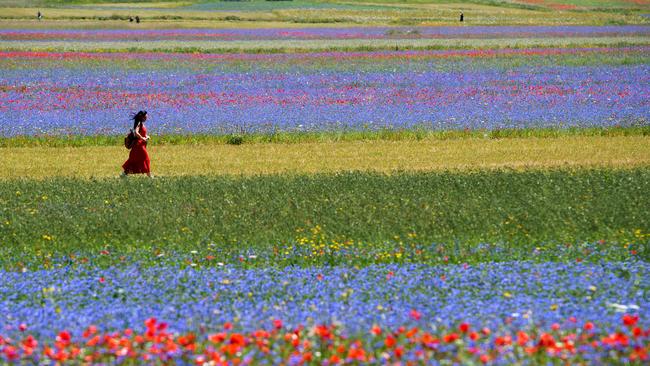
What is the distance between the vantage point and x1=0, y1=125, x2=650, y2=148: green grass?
92.2 ft

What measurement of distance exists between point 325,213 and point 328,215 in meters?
0.18

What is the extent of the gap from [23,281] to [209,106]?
882 inches

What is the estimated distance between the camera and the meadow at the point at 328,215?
9.22 meters

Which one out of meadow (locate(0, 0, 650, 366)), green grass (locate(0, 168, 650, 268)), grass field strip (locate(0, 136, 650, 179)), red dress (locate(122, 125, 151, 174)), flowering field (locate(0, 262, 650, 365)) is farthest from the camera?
grass field strip (locate(0, 136, 650, 179))

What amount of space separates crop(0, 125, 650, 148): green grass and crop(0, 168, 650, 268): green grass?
24.7 feet

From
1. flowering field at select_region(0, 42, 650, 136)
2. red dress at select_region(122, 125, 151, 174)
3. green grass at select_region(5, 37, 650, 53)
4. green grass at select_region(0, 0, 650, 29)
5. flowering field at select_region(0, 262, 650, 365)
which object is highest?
flowering field at select_region(0, 262, 650, 365)

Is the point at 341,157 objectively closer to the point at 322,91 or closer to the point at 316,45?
the point at 322,91

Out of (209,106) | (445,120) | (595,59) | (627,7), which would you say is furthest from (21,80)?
(627,7)

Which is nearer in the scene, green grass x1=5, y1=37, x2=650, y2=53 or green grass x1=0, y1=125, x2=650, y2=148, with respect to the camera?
green grass x1=0, y1=125, x2=650, y2=148

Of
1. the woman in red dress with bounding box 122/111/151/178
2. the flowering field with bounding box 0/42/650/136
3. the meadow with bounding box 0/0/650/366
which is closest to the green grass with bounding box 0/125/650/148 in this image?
the meadow with bounding box 0/0/650/366

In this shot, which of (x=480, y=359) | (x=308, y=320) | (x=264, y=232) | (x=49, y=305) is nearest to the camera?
(x=480, y=359)

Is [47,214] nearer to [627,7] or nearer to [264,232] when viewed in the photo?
[264,232]

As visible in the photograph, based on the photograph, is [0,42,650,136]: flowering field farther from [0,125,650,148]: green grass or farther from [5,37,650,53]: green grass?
[5,37,650,53]: green grass

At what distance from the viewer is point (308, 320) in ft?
31.9
